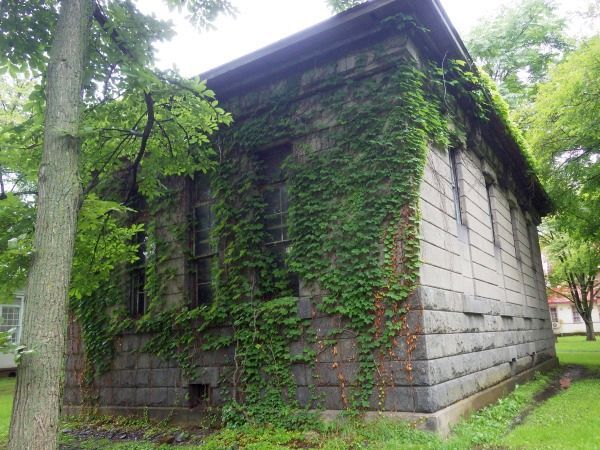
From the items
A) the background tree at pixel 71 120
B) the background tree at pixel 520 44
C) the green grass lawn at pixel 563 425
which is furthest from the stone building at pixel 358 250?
the background tree at pixel 520 44

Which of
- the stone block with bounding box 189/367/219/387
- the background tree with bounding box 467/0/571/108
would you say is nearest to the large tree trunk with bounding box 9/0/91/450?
the stone block with bounding box 189/367/219/387

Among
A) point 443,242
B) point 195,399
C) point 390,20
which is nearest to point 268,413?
point 195,399

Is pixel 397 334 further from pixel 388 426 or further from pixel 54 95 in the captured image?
pixel 54 95

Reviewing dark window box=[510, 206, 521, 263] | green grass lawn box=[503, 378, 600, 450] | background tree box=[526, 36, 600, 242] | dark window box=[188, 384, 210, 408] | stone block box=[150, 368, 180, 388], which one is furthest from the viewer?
dark window box=[510, 206, 521, 263]

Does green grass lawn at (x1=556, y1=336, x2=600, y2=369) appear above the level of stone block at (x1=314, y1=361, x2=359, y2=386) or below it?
below

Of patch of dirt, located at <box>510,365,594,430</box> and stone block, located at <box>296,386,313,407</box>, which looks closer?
stone block, located at <box>296,386,313,407</box>

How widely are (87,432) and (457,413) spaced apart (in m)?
6.00

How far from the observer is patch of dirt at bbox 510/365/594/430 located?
24.7ft

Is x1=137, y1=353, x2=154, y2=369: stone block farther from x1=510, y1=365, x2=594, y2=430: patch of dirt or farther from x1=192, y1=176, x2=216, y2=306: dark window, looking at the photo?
x1=510, y1=365, x2=594, y2=430: patch of dirt

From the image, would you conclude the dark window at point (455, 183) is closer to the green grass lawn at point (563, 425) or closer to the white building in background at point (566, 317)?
the green grass lawn at point (563, 425)

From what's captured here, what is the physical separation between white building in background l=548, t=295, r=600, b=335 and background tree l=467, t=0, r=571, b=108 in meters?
31.9

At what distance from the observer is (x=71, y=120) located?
4.66 m

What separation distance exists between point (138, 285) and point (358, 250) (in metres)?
5.10

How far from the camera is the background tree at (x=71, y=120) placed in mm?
4016
